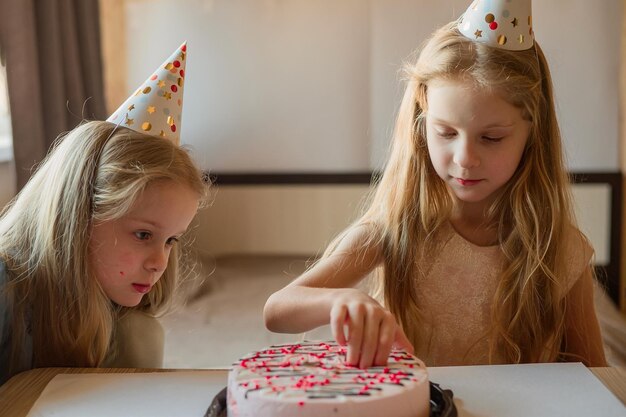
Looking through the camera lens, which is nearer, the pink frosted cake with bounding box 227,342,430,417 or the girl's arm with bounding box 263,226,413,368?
the pink frosted cake with bounding box 227,342,430,417

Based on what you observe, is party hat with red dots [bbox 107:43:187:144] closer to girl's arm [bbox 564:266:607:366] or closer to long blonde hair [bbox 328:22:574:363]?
long blonde hair [bbox 328:22:574:363]

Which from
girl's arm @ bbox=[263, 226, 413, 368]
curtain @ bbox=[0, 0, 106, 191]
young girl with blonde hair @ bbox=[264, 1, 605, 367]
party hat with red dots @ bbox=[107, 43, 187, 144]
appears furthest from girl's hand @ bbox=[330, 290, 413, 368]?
curtain @ bbox=[0, 0, 106, 191]

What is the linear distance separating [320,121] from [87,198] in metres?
2.27

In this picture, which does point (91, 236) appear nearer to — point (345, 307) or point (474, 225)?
point (345, 307)

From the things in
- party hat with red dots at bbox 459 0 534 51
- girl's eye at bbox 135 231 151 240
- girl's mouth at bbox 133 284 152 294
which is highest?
party hat with red dots at bbox 459 0 534 51

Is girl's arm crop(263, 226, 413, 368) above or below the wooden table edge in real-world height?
above

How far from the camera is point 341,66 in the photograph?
350 cm

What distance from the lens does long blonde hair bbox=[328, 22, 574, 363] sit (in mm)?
1443

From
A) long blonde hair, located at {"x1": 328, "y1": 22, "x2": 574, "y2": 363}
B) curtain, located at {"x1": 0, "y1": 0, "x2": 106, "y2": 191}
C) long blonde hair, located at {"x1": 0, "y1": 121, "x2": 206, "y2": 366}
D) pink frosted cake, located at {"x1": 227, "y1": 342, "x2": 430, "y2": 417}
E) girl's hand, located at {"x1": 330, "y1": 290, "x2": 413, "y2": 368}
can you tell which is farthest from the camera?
curtain, located at {"x1": 0, "y1": 0, "x2": 106, "y2": 191}

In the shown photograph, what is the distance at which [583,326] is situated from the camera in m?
1.48

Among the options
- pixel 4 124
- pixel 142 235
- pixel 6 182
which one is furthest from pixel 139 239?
pixel 4 124

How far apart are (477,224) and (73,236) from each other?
73 cm

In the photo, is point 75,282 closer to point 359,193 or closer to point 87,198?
point 87,198

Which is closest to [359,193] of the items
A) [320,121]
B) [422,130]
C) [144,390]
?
[320,121]
